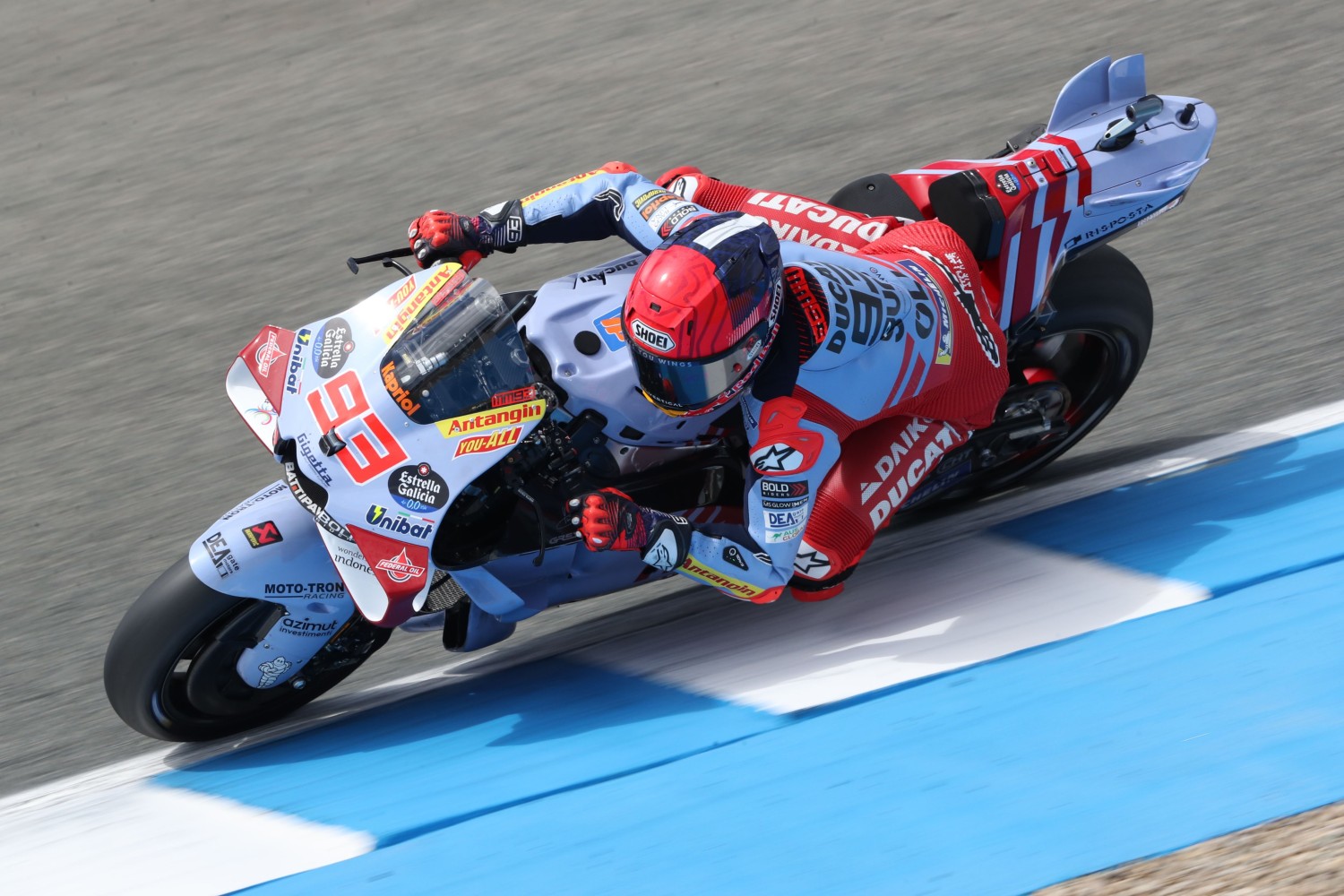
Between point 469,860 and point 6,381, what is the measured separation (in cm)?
362

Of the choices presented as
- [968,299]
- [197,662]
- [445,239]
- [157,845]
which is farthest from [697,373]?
[157,845]

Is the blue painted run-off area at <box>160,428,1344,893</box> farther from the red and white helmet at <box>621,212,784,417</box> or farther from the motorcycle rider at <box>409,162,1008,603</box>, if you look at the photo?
the red and white helmet at <box>621,212,784,417</box>

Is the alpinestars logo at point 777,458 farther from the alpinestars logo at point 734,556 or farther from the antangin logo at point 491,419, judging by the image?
the antangin logo at point 491,419

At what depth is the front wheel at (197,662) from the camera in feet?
12.3

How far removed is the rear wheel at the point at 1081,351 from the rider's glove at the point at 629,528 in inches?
57.5

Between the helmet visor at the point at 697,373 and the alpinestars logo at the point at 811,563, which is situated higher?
the helmet visor at the point at 697,373

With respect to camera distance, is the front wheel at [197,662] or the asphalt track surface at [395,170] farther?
the asphalt track surface at [395,170]

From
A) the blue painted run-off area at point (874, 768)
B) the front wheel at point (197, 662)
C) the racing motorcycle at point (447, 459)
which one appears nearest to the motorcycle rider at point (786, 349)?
the racing motorcycle at point (447, 459)

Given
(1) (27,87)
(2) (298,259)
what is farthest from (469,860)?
(1) (27,87)

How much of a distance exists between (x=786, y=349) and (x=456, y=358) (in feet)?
2.84

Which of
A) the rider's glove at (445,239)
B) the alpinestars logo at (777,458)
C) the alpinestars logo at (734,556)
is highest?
the rider's glove at (445,239)

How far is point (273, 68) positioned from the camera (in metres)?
8.24

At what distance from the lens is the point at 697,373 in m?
3.57

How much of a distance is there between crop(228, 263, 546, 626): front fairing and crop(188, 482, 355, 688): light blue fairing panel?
24 cm
